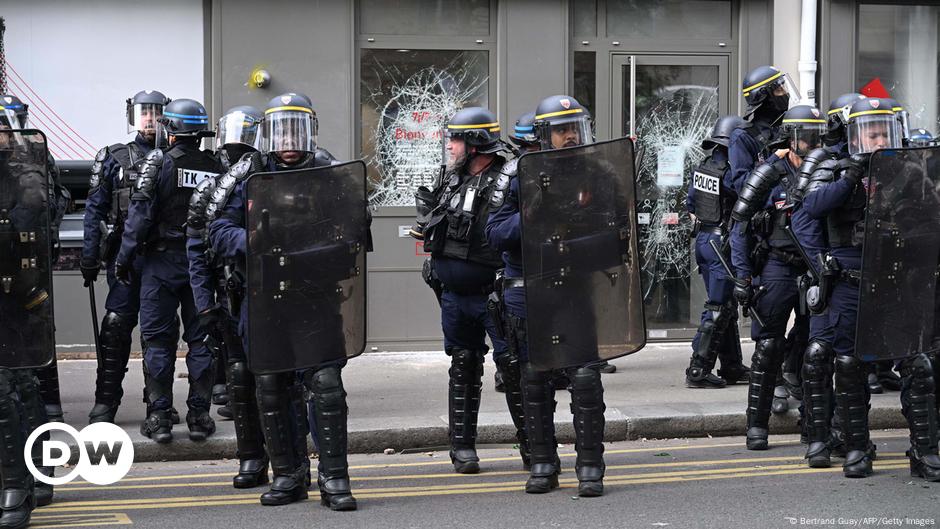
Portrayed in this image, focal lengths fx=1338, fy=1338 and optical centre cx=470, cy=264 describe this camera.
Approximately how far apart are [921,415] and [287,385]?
10.8 feet

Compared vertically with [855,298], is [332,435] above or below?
below

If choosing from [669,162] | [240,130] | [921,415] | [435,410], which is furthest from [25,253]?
[669,162]

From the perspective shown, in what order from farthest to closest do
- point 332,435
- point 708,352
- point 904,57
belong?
point 904,57
point 708,352
point 332,435

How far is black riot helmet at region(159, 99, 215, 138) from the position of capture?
8.12 m

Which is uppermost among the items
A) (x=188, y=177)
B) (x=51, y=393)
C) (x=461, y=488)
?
(x=188, y=177)

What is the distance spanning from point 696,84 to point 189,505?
6992mm

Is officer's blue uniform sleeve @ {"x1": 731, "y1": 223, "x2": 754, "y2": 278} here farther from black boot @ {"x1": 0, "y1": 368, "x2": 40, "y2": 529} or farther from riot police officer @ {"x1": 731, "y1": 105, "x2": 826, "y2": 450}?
black boot @ {"x1": 0, "y1": 368, "x2": 40, "y2": 529}

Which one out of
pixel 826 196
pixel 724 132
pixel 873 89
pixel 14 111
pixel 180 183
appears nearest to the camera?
pixel 826 196

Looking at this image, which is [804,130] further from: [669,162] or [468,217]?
[669,162]

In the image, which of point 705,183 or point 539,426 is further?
point 705,183

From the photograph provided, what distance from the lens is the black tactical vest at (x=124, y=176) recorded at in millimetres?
8445

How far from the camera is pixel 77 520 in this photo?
6.34 m

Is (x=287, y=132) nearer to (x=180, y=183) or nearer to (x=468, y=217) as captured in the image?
(x=468, y=217)

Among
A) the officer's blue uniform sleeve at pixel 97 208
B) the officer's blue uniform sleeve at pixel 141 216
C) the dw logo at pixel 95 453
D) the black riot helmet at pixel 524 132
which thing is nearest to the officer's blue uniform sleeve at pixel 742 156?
the black riot helmet at pixel 524 132
